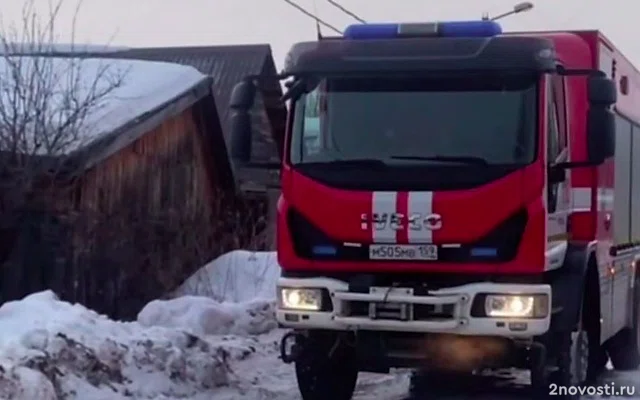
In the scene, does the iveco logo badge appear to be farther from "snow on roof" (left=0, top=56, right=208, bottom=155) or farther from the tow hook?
"snow on roof" (left=0, top=56, right=208, bottom=155)

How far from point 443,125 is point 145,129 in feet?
33.3

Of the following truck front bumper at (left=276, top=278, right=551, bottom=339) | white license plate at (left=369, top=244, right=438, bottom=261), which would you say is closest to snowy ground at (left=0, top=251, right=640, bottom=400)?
truck front bumper at (left=276, top=278, right=551, bottom=339)

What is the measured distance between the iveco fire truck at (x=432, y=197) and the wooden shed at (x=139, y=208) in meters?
6.95

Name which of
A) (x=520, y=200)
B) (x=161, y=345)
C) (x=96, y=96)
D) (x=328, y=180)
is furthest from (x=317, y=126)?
(x=96, y=96)

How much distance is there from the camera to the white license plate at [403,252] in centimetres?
965

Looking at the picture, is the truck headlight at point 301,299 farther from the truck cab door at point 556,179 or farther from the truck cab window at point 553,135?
the truck cab window at point 553,135

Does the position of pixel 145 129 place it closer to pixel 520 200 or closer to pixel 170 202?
pixel 170 202

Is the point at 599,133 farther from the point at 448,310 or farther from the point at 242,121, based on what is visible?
the point at 242,121

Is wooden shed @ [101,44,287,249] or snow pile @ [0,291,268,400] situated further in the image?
wooden shed @ [101,44,287,249]

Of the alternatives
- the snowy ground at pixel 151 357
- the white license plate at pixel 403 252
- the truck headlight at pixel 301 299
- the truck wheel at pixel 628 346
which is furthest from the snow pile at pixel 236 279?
the white license plate at pixel 403 252

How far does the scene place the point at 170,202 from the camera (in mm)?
20812

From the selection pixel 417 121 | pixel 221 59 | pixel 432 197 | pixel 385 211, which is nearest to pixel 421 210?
pixel 432 197

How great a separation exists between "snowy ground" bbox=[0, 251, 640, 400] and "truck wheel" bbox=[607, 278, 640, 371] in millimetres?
246

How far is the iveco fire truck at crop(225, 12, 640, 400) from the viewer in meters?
9.58
